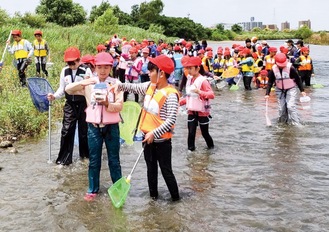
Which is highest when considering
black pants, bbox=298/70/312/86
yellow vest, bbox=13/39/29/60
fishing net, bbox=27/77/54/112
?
yellow vest, bbox=13/39/29/60

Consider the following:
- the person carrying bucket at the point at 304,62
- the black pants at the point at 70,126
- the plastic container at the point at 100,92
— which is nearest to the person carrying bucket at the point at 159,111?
the plastic container at the point at 100,92

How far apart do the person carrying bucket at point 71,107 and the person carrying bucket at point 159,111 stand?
5.59 ft

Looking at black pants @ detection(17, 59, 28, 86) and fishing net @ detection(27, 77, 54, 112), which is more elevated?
black pants @ detection(17, 59, 28, 86)

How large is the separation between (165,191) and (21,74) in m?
9.43

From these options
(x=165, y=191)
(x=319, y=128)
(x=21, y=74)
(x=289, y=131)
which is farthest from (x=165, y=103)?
(x=21, y=74)

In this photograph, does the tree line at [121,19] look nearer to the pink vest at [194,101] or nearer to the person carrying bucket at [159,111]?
the pink vest at [194,101]

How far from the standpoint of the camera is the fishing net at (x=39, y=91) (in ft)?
24.1

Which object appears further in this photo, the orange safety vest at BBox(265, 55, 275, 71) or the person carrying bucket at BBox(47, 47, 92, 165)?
the orange safety vest at BBox(265, 55, 275, 71)

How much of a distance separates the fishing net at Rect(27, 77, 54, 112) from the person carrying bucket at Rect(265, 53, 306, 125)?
16.3 ft

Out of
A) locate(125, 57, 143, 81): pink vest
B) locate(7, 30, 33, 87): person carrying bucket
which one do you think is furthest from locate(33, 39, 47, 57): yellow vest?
locate(125, 57, 143, 81): pink vest

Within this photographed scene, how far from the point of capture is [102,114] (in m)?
5.44

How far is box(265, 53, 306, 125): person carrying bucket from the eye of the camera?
991 centimetres

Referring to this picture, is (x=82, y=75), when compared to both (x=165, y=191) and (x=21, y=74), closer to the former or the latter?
(x=165, y=191)

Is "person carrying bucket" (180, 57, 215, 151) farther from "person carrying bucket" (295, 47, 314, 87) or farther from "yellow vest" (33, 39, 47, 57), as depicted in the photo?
"person carrying bucket" (295, 47, 314, 87)
